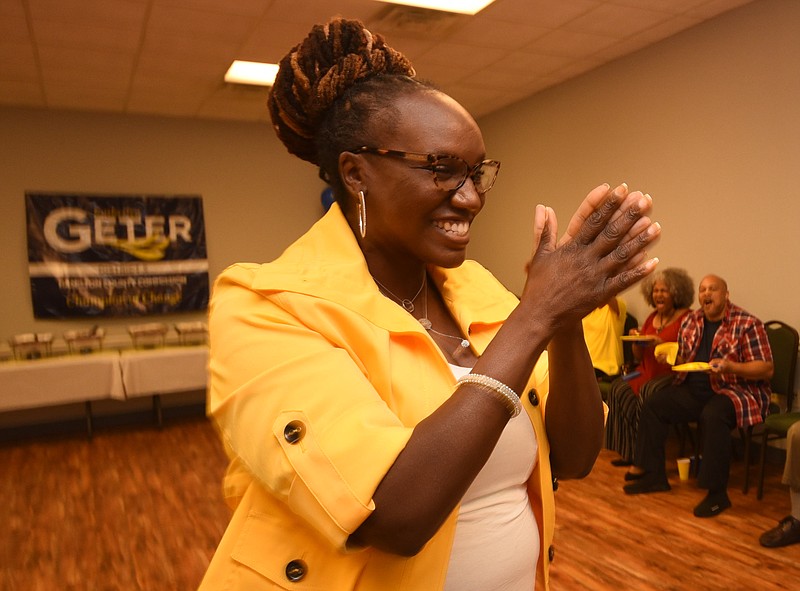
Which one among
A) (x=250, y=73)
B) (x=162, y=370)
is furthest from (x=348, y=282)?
(x=162, y=370)

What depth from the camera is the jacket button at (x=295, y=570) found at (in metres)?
0.84

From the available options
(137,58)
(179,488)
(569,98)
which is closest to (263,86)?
(137,58)

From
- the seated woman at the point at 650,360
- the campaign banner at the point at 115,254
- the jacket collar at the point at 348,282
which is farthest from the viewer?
the campaign banner at the point at 115,254

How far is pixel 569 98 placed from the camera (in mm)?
5918

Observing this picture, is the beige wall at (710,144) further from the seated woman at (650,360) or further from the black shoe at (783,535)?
the black shoe at (783,535)

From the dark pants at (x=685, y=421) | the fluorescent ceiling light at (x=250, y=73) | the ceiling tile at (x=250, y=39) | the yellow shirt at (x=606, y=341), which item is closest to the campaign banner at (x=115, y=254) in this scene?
the ceiling tile at (x=250, y=39)

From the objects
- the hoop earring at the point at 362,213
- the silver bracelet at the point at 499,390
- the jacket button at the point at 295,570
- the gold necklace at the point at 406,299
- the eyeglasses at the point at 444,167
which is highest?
the eyeglasses at the point at 444,167

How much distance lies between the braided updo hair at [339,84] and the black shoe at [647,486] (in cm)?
350

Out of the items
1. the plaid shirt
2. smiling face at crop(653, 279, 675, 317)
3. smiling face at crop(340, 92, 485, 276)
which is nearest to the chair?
the plaid shirt

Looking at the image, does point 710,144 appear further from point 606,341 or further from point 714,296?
point 606,341

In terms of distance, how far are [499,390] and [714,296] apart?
380cm

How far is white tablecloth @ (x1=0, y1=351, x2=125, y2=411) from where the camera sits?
541cm

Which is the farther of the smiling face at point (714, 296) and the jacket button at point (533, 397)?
the smiling face at point (714, 296)

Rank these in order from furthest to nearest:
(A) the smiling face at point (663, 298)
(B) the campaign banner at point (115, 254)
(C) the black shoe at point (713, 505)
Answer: (B) the campaign banner at point (115, 254), (A) the smiling face at point (663, 298), (C) the black shoe at point (713, 505)
